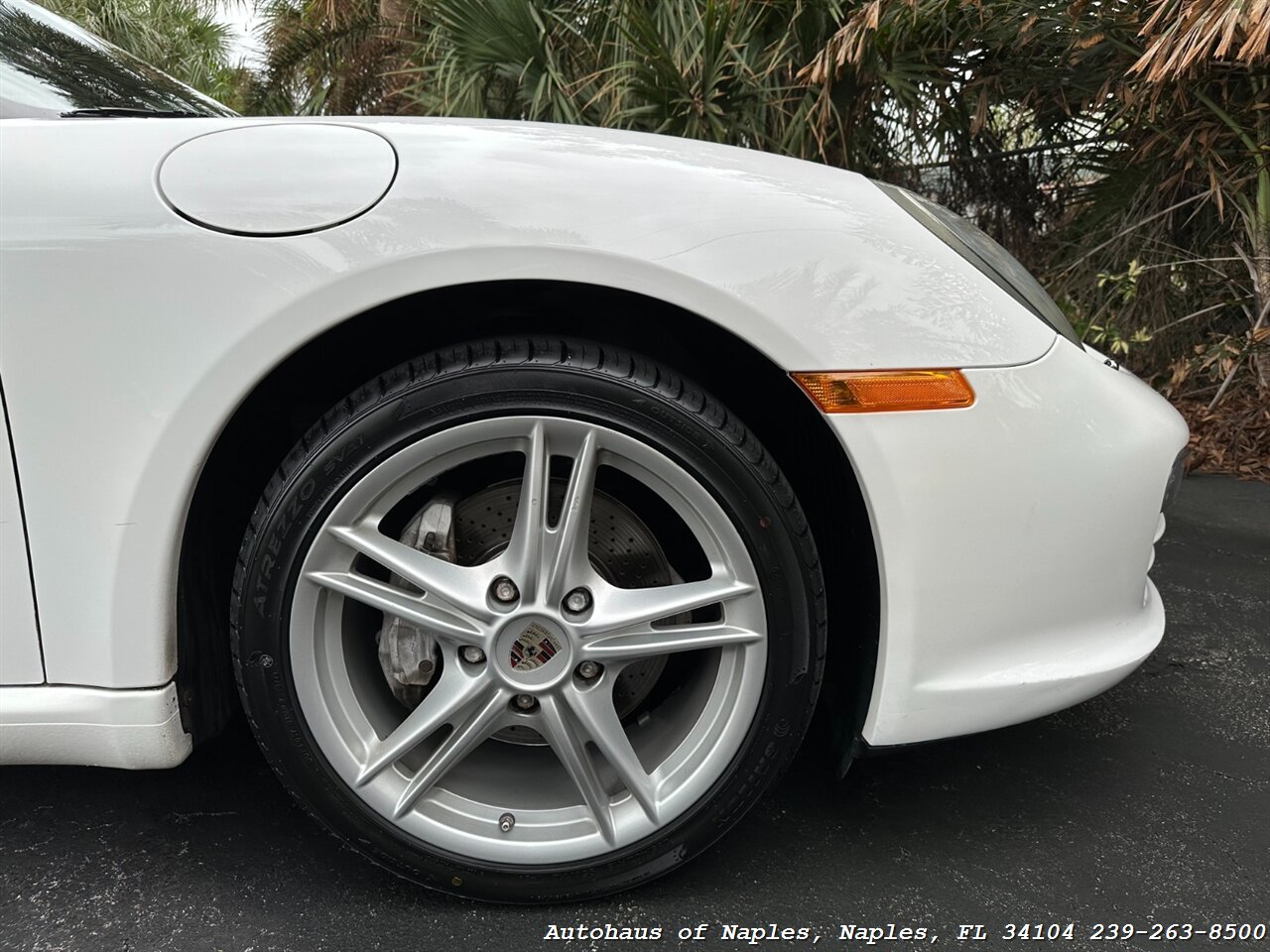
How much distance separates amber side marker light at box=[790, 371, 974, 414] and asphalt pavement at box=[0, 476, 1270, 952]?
0.60 meters

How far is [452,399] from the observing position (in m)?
1.14

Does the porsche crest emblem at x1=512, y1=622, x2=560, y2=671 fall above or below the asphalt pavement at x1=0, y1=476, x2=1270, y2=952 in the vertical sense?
above

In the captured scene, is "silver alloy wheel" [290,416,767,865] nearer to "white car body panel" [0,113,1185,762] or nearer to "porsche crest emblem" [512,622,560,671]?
"porsche crest emblem" [512,622,560,671]

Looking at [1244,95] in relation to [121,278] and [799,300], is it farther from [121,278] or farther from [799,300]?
[121,278]

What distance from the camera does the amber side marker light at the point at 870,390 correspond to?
115 cm

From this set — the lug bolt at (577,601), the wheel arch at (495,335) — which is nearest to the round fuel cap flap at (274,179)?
the wheel arch at (495,335)

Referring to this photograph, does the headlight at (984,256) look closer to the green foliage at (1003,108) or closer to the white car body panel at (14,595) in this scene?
the white car body panel at (14,595)

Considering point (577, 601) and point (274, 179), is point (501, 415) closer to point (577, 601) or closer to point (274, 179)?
point (577, 601)

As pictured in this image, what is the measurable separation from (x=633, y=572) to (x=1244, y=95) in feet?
12.2

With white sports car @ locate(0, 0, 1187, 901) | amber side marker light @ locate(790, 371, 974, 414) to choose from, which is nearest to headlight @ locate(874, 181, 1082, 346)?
→ white sports car @ locate(0, 0, 1187, 901)

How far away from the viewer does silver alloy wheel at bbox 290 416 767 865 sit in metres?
1.18

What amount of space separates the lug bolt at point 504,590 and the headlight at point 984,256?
82 centimetres

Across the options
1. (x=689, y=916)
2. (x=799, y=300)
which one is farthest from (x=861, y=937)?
(x=799, y=300)

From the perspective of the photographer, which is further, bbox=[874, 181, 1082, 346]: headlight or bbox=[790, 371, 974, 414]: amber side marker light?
bbox=[874, 181, 1082, 346]: headlight
